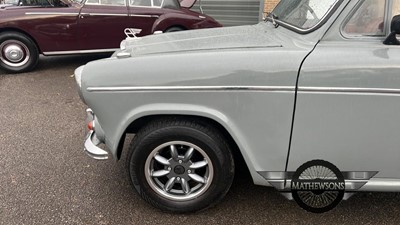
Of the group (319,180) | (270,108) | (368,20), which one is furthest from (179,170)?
(368,20)

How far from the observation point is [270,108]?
222 centimetres

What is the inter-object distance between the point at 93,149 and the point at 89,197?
44 centimetres

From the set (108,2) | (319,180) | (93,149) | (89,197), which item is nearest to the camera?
(319,180)

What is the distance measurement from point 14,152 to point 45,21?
364cm

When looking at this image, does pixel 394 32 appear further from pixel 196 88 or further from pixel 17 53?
pixel 17 53

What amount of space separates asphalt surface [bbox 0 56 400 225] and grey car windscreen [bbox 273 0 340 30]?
4.49ft

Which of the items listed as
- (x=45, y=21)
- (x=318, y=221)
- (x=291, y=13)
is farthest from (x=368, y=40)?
(x=45, y=21)

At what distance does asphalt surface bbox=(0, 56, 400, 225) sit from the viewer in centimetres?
259

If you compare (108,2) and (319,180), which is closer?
(319,180)

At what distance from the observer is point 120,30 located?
6.74m

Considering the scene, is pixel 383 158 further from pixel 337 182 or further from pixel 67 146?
pixel 67 146

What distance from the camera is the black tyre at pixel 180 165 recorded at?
2410 millimetres

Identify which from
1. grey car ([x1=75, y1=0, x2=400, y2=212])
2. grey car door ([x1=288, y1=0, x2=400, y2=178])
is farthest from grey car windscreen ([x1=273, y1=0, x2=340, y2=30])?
grey car door ([x1=288, y1=0, x2=400, y2=178])

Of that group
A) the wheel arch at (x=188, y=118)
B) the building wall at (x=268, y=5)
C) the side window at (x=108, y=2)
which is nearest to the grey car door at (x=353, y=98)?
the wheel arch at (x=188, y=118)
